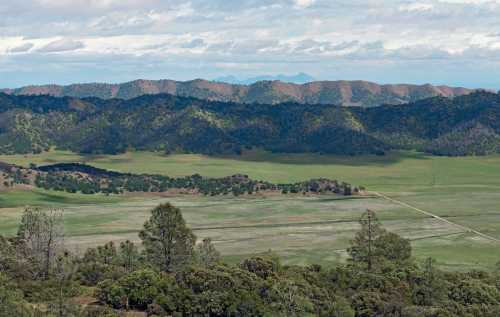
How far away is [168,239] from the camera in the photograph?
286 ft

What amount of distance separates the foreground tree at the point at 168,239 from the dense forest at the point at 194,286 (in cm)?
12

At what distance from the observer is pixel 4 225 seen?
529 feet

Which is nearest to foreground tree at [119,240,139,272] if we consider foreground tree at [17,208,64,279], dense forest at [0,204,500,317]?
dense forest at [0,204,500,317]

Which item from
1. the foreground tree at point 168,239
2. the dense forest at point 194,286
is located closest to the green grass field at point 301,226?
the foreground tree at point 168,239

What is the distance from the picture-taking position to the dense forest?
65875 millimetres

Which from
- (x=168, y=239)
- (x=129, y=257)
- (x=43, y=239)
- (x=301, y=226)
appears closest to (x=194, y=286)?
(x=168, y=239)

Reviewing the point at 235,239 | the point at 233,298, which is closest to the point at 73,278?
the point at 233,298

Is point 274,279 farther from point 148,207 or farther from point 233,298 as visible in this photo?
point 148,207

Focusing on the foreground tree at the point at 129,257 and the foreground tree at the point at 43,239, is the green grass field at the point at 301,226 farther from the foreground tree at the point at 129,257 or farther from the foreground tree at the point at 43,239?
the foreground tree at the point at 43,239

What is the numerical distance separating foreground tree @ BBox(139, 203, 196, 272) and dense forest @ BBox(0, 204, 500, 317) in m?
0.12

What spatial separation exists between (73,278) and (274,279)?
2281 centimetres

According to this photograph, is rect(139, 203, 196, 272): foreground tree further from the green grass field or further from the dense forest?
the green grass field

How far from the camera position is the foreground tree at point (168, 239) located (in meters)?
86.6

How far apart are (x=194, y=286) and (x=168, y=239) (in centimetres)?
1850
